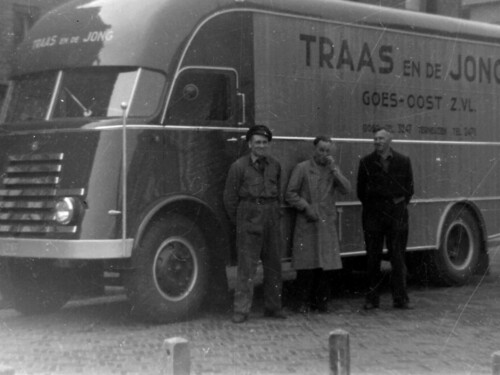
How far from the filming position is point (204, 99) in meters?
11.0

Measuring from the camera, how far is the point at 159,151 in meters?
10.5

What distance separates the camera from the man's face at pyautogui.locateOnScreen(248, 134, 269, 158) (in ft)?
35.1

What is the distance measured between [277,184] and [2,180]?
8.91 ft

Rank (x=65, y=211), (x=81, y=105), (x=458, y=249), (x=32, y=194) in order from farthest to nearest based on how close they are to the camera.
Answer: (x=458, y=249) → (x=81, y=105) → (x=32, y=194) → (x=65, y=211)

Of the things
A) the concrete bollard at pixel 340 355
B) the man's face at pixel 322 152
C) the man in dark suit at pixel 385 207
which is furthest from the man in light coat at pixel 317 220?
the concrete bollard at pixel 340 355

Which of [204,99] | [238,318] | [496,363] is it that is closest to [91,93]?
[204,99]

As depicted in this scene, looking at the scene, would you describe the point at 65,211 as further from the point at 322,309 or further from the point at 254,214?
the point at 322,309

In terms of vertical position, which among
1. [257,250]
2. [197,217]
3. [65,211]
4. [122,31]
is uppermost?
[122,31]

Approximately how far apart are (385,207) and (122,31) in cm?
323

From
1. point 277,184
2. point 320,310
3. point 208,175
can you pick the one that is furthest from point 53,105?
point 320,310

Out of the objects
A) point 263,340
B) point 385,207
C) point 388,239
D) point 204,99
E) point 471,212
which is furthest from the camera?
point 471,212

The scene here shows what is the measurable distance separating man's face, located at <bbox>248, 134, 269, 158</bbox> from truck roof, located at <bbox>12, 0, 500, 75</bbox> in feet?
3.43

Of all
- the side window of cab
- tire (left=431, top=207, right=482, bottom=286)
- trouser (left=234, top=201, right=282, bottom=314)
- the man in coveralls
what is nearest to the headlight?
the side window of cab

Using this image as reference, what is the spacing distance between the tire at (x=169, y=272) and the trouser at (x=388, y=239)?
1815mm
